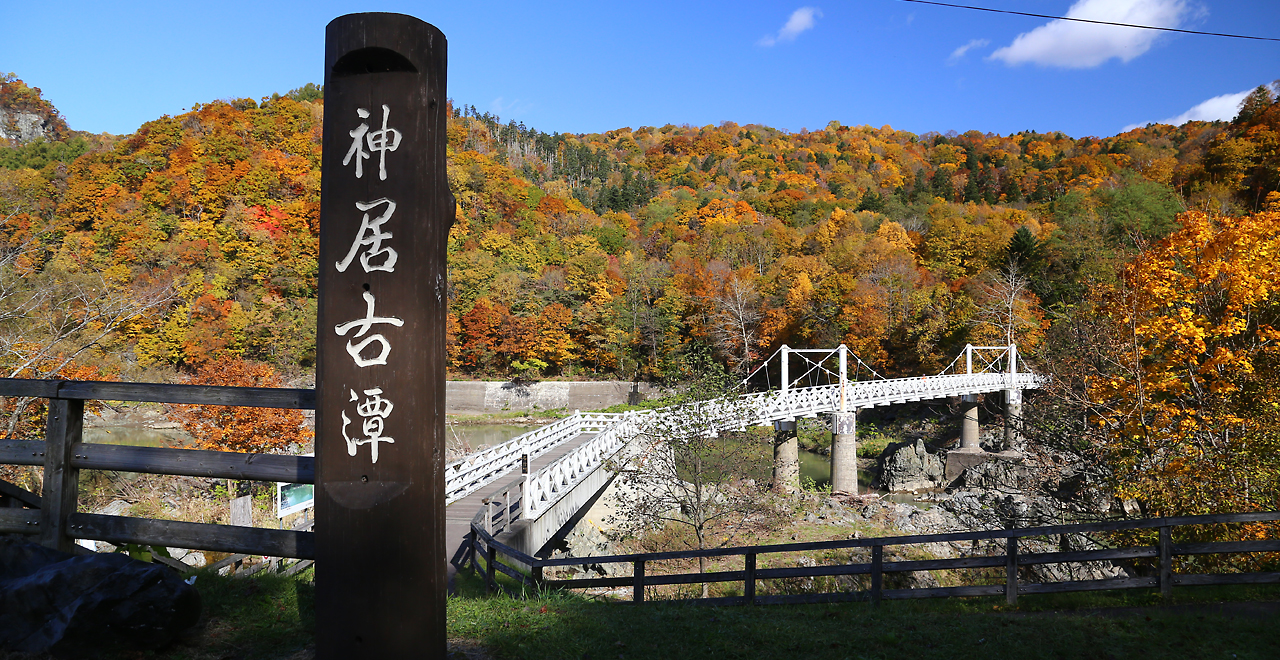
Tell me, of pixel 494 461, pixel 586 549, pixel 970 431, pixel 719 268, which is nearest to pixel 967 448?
pixel 970 431

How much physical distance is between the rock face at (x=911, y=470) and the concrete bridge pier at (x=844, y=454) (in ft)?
6.07

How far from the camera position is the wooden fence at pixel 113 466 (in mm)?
2352

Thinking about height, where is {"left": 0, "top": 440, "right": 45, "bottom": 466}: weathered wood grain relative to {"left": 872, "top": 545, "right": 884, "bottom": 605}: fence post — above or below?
above

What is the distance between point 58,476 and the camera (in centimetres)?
238

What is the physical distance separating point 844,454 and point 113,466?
18562 millimetres

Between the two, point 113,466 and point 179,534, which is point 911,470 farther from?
point 113,466

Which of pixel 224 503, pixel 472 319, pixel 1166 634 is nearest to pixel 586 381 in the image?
pixel 472 319

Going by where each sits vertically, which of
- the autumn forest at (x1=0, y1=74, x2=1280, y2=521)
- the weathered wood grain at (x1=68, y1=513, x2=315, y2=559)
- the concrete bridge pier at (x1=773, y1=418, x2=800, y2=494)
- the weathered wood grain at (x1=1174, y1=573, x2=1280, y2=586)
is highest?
the autumn forest at (x1=0, y1=74, x2=1280, y2=521)

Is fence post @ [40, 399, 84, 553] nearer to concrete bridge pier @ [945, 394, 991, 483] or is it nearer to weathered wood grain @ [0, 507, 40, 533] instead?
weathered wood grain @ [0, 507, 40, 533]

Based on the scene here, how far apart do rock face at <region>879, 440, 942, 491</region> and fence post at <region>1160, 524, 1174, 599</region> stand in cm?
1645

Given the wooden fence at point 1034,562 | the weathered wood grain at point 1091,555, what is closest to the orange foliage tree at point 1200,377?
the wooden fence at point 1034,562

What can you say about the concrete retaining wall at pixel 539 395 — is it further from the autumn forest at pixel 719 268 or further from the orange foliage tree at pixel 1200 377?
the orange foliage tree at pixel 1200 377

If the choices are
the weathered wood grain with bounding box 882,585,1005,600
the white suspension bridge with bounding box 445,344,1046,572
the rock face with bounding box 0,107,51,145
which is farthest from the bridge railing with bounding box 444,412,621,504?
the rock face with bounding box 0,107,51,145

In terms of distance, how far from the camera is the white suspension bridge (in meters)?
9.50
